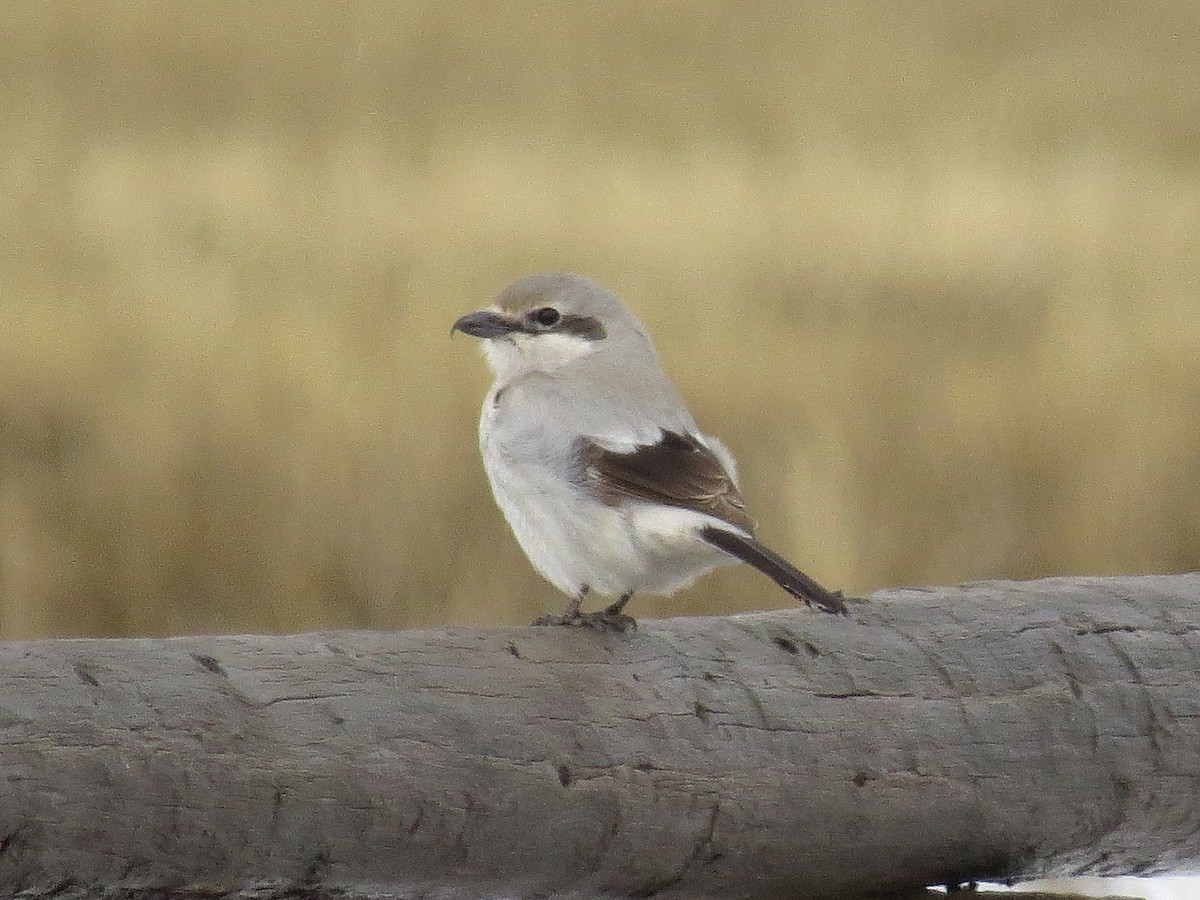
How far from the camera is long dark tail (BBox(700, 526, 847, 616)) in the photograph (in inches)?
67.3

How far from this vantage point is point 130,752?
1.23 meters

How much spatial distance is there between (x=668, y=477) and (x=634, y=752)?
0.61 metres

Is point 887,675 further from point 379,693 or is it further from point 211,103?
point 211,103

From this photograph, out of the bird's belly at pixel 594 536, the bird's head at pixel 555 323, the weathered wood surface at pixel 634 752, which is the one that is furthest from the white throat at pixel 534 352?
the weathered wood surface at pixel 634 752

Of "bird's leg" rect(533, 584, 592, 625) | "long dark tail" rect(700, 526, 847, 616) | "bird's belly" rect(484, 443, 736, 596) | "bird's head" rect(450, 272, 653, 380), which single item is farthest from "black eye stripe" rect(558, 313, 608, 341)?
"long dark tail" rect(700, 526, 847, 616)

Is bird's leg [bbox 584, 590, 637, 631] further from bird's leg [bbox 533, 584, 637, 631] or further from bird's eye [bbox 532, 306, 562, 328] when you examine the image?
bird's eye [bbox 532, 306, 562, 328]

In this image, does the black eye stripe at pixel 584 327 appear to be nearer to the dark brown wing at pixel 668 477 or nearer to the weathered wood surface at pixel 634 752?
the dark brown wing at pixel 668 477

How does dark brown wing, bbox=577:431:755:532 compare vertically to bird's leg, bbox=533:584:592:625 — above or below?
above

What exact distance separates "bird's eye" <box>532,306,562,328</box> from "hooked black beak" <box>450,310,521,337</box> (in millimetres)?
33

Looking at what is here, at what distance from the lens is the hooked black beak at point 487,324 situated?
242cm

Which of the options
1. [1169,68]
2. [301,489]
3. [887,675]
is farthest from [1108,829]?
[1169,68]

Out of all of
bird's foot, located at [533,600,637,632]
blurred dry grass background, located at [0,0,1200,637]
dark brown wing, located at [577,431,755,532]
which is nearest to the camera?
bird's foot, located at [533,600,637,632]

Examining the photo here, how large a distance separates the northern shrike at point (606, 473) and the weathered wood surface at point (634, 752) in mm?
261

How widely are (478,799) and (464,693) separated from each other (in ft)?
0.29
